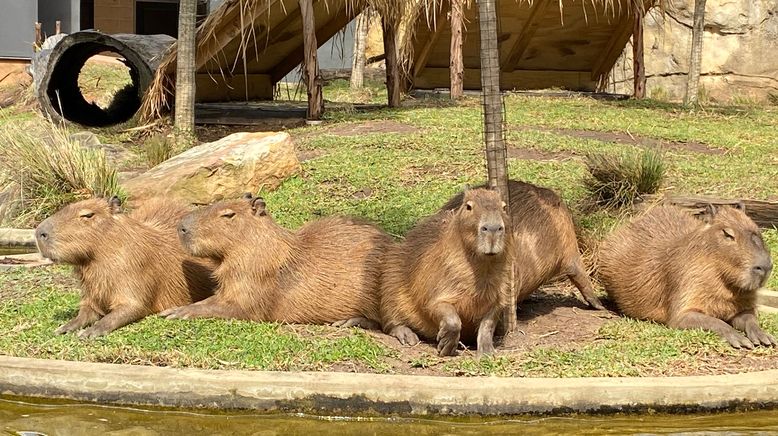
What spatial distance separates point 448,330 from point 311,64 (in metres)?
7.71

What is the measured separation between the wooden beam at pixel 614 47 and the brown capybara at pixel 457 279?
12.9 m

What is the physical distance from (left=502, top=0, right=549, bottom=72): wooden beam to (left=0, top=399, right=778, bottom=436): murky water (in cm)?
1370

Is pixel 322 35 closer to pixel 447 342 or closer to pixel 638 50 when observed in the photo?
pixel 638 50

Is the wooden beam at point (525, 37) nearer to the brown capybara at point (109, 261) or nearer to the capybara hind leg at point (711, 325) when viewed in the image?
the capybara hind leg at point (711, 325)

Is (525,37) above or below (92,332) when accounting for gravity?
above

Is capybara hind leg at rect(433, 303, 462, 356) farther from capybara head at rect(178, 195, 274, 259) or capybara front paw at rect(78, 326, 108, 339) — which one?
capybara front paw at rect(78, 326, 108, 339)

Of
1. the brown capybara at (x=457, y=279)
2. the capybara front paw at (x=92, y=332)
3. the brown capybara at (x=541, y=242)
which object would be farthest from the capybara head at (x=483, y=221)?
the capybara front paw at (x=92, y=332)

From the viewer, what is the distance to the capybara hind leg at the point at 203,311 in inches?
223

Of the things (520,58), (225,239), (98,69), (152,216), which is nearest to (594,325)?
(225,239)

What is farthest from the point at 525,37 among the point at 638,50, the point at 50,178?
the point at 50,178

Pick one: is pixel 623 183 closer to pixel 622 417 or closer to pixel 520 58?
pixel 622 417

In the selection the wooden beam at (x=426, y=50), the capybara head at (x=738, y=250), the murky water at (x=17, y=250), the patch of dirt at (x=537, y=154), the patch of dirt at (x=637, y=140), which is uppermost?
the wooden beam at (x=426, y=50)

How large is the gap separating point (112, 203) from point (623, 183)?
12.7ft

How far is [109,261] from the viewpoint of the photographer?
18.3ft
